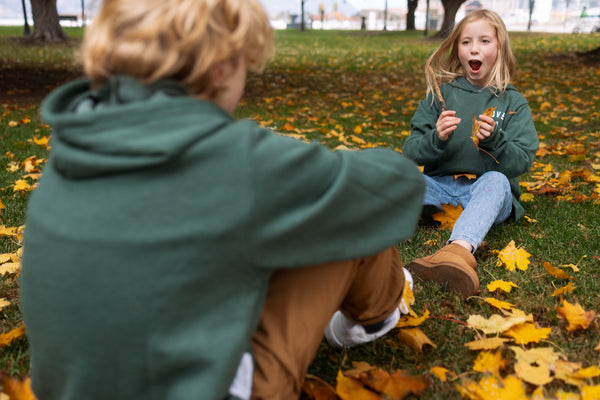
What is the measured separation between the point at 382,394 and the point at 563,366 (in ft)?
1.81

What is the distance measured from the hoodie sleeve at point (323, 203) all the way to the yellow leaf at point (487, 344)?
0.67 metres

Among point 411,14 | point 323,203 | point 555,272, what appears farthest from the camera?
point 411,14

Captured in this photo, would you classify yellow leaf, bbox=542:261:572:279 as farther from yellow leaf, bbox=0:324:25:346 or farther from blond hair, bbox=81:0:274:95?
yellow leaf, bbox=0:324:25:346

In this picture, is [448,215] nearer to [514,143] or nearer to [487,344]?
[514,143]

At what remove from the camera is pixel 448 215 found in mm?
2775

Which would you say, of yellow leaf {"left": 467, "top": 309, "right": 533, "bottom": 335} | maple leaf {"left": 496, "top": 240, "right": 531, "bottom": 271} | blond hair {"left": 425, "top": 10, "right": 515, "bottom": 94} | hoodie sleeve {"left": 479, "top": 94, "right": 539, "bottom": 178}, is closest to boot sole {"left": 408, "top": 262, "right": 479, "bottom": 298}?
yellow leaf {"left": 467, "top": 309, "right": 533, "bottom": 335}

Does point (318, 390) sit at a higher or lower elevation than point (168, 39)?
lower

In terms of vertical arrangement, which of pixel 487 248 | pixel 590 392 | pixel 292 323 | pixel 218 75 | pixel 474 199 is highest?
pixel 218 75

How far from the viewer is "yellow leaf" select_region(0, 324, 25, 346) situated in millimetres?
1794

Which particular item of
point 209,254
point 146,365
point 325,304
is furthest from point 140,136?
point 325,304

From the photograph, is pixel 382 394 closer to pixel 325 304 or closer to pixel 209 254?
pixel 325 304

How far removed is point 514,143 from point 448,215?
1.55 feet

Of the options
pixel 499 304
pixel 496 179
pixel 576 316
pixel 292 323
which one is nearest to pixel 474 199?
pixel 496 179

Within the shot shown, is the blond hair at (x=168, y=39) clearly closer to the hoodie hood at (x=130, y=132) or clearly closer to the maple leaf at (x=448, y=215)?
the hoodie hood at (x=130, y=132)
